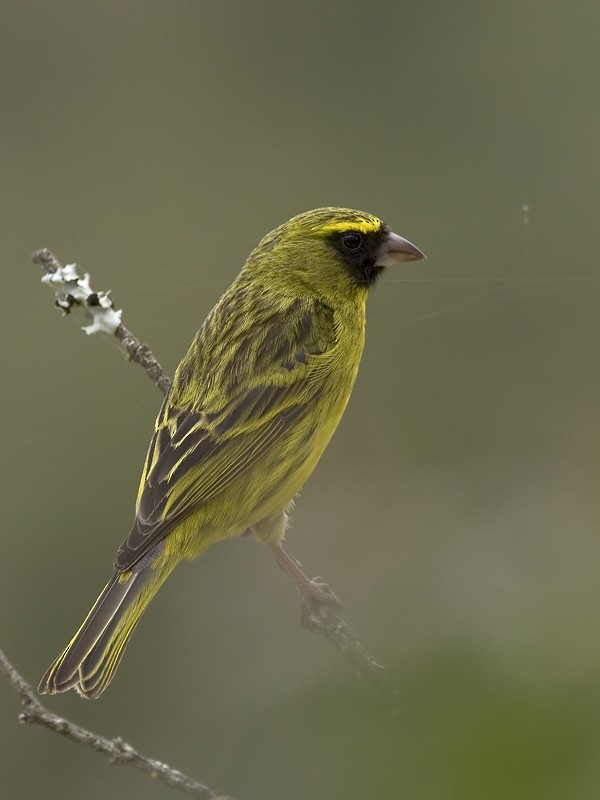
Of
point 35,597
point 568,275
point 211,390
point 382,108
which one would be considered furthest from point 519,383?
point 382,108

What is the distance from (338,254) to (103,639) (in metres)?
2.02

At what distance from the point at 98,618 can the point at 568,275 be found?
4337 mm

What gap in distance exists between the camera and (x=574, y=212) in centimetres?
750

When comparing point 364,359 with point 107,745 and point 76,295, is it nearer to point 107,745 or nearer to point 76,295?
point 76,295

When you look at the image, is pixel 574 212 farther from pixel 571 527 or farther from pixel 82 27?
pixel 571 527

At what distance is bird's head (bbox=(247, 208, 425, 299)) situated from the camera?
4.62 metres

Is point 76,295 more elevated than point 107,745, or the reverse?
point 76,295

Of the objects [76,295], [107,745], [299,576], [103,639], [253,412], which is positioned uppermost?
[76,295]

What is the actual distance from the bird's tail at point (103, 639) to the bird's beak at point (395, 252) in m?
1.74

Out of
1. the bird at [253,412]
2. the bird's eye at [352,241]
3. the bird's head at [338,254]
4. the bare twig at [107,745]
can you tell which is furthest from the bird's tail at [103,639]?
the bird's eye at [352,241]

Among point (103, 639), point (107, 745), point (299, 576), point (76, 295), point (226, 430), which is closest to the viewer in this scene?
point (107, 745)

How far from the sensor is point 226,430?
4.02 metres

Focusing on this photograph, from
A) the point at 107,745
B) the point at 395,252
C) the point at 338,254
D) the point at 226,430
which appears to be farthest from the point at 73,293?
the point at 107,745

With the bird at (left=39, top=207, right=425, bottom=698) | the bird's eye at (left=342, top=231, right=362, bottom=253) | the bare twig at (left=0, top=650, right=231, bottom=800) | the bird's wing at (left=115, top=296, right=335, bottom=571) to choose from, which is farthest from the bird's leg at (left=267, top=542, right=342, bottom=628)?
the bare twig at (left=0, top=650, right=231, bottom=800)
